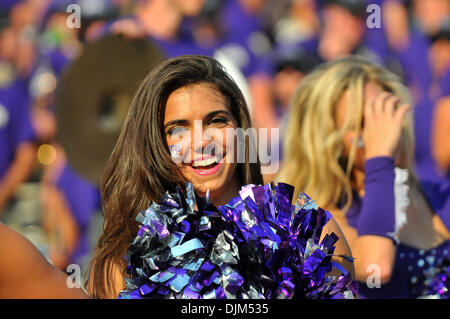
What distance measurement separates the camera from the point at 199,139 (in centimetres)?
179

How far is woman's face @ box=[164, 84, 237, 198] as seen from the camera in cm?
180

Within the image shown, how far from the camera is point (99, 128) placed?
4301 millimetres

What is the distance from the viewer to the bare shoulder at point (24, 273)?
1154 mm

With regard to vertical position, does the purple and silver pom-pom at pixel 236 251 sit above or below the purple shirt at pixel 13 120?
below

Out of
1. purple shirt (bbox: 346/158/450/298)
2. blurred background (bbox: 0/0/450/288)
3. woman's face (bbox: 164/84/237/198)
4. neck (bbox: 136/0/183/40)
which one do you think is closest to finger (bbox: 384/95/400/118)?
purple shirt (bbox: 346/158/450/298)

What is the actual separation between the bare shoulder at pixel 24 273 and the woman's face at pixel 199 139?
2.12ft

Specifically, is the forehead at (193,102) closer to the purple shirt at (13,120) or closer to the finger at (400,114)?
the finger at (400,114)

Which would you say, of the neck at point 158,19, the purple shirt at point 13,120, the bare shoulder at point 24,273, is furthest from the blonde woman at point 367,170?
the purple shirt at point 13,120

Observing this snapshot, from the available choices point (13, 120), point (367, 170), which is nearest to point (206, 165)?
point (367, 170)

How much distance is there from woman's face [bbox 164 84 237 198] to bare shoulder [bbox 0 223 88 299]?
65 centimetres

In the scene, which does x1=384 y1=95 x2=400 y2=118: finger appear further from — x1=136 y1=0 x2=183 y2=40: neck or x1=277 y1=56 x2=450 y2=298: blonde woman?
x1=136 y1=0 x2=183 y2=40: neck
